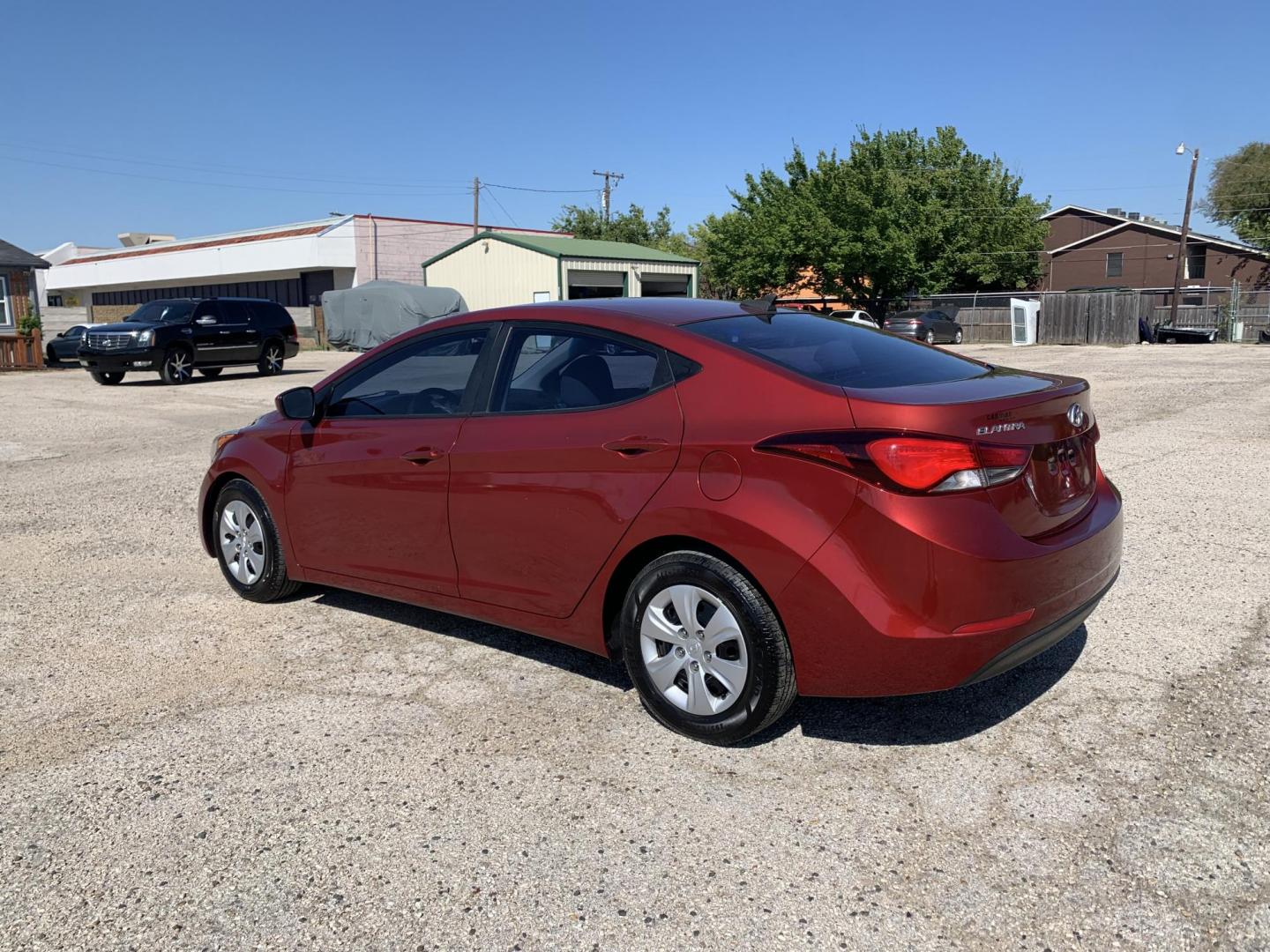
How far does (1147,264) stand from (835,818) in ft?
216

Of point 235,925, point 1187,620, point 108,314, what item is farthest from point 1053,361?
point 108,314

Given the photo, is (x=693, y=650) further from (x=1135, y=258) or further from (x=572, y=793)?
(x=1135, y=258)

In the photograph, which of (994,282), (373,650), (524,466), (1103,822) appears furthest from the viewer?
(994,282)

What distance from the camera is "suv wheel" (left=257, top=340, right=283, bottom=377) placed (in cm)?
2486

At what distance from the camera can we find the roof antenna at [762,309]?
14.3ft

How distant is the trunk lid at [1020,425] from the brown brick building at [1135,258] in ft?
203

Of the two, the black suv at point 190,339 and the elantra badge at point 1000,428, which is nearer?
the elantra badge at point 1000,428

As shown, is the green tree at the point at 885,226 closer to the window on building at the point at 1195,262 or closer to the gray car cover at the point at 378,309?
the window on building at the point at 1195,262

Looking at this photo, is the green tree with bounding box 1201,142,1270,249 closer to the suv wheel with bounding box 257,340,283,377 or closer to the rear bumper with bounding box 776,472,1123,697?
the suv wheel with bounding box 257,340,283,377

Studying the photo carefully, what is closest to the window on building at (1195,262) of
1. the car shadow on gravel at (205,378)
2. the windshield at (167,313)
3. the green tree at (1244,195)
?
the green tree at (1244,195)

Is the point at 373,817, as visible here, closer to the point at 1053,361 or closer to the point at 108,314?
the point at 1053,361

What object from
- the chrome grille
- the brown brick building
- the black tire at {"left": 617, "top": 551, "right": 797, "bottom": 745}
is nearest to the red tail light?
the black tire at {"left": 617, "top": 551, "right": 797, "bottom": 745}

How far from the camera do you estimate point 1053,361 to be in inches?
1065

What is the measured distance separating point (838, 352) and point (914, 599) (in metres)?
1.14
